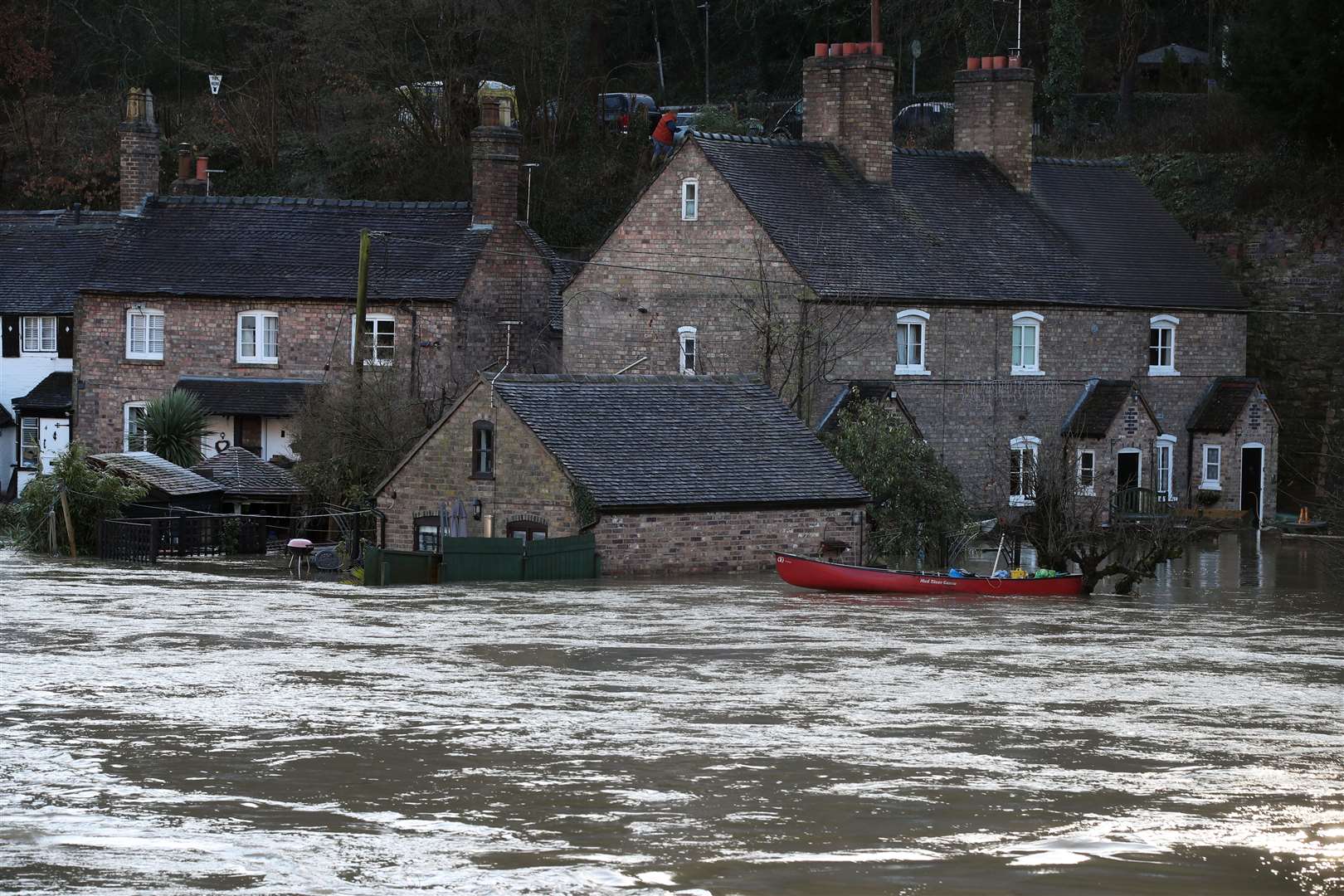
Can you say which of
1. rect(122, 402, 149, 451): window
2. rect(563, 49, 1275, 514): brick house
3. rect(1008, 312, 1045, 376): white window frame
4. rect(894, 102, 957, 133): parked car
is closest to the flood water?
rect(563, 49, 1275, 514): brick house

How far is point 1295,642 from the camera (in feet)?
109

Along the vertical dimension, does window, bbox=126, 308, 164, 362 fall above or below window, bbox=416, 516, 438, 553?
above

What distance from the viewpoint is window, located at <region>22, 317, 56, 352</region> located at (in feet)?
193

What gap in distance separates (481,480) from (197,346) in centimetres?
1624

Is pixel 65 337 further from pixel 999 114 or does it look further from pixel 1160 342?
pixel 1160 342

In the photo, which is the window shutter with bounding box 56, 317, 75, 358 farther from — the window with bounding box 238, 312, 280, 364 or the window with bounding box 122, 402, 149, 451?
the window with bounding box 238, 312, 280, 364

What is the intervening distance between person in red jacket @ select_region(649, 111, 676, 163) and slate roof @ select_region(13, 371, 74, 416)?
19971 mm

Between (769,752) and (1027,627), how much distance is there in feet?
40.9

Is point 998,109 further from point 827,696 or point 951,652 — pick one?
point 827,696

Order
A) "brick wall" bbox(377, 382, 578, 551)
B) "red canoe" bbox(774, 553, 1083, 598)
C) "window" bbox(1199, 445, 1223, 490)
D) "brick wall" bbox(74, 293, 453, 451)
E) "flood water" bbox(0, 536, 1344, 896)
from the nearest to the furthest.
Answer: "flood water" bbox(0, 536, 1344, 896), "red canoe" bbox(774, 553, 1083, 598), "brick wall" bbox(377, 382, 578, 551), "window" bbox(1199, 445, 1223, 490), "brick wall" bbox(74, 293, 453, 451)

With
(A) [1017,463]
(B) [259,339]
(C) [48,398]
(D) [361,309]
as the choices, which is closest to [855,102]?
(A) [1017,463]

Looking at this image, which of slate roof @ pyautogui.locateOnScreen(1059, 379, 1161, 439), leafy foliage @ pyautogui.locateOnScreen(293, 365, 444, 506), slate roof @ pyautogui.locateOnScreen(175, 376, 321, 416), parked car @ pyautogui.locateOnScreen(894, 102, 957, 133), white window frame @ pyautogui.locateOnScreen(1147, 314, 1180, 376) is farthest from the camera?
parked car @ pyautogui.locateOnScreen(894, 102, 957, 133)

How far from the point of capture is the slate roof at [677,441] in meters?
41.7

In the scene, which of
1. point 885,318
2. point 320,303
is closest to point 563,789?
point 885,318
